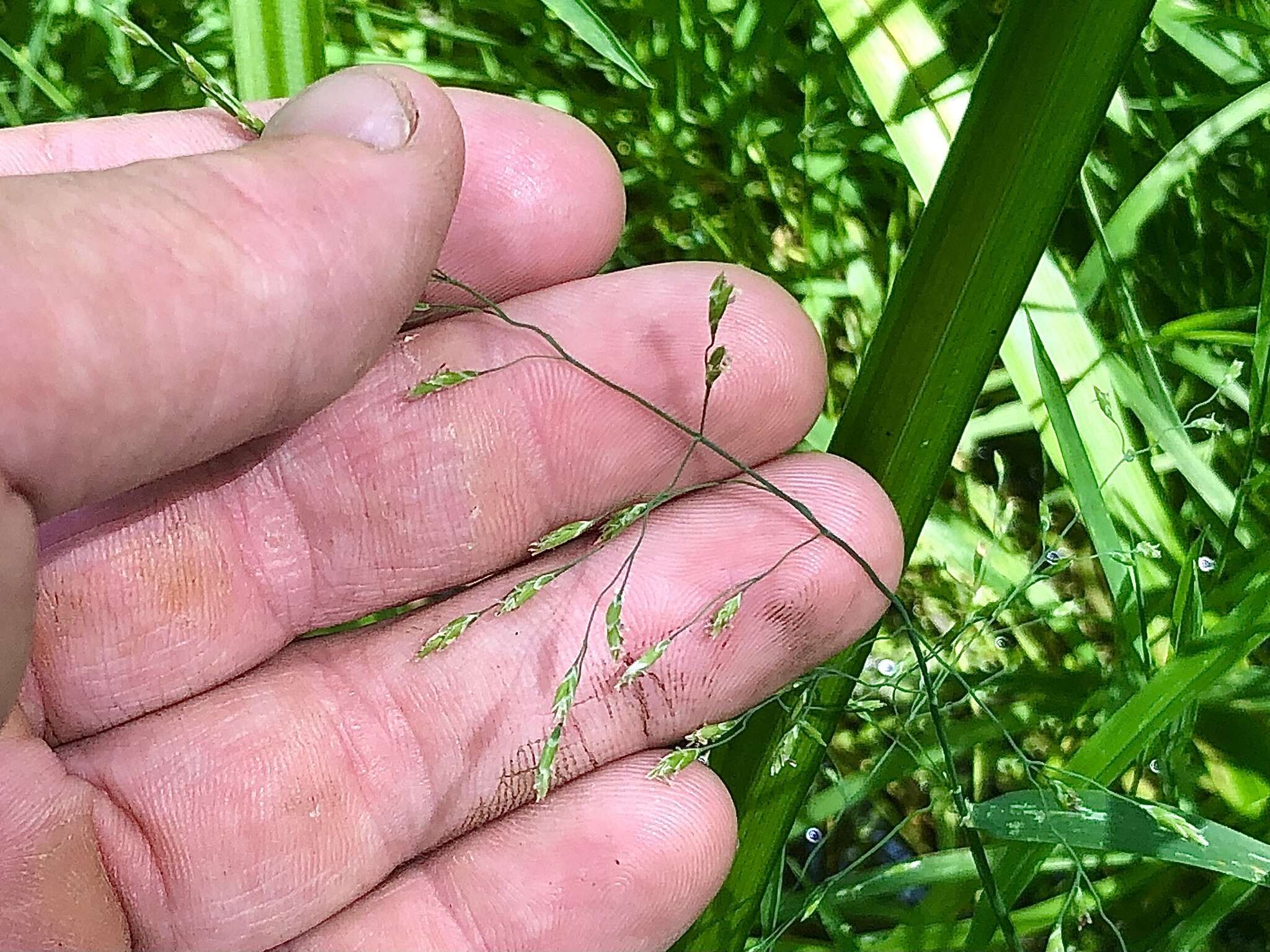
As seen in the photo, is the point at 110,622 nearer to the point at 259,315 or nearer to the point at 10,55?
the point at 259,315

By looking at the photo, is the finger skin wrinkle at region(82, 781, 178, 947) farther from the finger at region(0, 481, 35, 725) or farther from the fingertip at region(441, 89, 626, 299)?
the fingertip at region(441, 89, 626, 299)

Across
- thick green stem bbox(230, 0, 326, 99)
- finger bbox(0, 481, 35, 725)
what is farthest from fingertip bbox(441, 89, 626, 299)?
finger bbox(0, 481, 35, 725)

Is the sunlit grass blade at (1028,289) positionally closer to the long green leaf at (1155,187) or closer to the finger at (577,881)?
the long green leaf at (1155,187)

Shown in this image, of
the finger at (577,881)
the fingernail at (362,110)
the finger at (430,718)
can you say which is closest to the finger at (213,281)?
the fingernail at (362,110)

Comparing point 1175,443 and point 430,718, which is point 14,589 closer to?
point 430,718

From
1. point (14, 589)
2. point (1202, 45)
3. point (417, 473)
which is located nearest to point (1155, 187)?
point (1202, 45)

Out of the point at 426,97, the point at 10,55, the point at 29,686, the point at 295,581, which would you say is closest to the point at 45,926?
the point at 29,686
